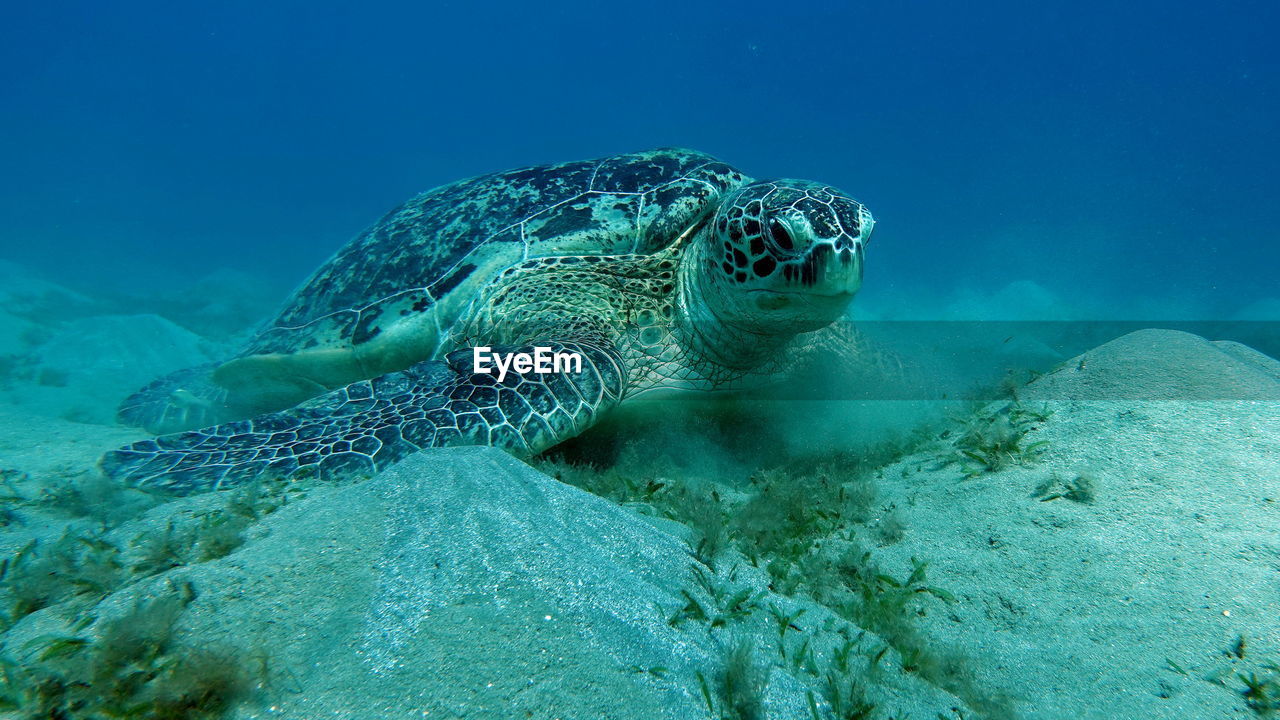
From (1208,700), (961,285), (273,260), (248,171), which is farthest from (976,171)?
(248,171)

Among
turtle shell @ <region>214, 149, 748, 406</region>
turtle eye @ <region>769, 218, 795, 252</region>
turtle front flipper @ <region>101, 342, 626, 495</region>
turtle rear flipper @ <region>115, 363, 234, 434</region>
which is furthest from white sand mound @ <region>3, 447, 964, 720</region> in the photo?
turtle rear flipper @ <region>115, 363, 234, 434</region>

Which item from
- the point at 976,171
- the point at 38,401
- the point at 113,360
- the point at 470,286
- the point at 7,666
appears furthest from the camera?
the point at 976,171

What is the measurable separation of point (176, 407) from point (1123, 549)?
629cm

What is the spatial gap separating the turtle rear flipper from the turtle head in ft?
14.5

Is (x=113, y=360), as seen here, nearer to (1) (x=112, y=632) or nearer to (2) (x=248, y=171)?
(1) (x=112, y=632)

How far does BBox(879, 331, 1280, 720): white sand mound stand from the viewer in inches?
50.7

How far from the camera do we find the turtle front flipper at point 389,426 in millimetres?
2246

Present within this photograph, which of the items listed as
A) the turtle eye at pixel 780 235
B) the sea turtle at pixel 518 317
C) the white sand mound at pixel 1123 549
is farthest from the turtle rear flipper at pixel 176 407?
the white sand mound at pixel 1123 549

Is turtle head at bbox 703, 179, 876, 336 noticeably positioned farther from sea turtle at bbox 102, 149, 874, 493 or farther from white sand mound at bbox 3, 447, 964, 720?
white sand mound at bbox 3, 447, 964, 720

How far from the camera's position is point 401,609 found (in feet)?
3.89

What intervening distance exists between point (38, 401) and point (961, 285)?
88.8 feet

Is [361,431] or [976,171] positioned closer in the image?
[361,431]

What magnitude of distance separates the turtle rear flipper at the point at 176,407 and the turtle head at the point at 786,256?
4.42 metres

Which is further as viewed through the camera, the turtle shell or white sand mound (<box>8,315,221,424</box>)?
white sand mound (<box>8,315,221,424</box>)
